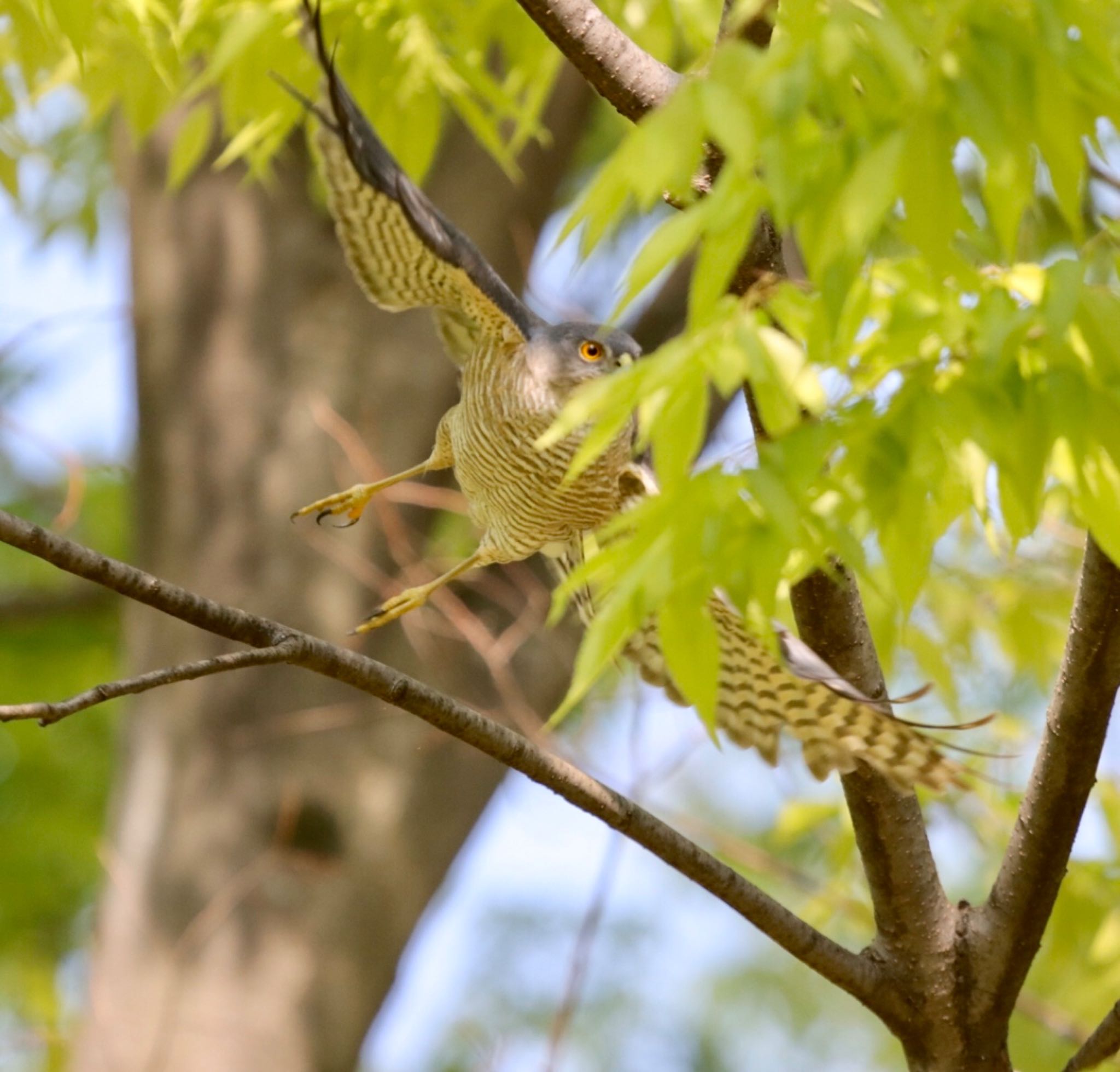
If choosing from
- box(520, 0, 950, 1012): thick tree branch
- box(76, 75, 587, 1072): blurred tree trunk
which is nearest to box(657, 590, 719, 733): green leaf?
box(520, 0, 950, 1012): thick tree branch

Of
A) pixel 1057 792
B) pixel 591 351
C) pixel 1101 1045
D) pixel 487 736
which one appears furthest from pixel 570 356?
pixel 1101 1045

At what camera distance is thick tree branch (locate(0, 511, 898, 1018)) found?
5.13ft

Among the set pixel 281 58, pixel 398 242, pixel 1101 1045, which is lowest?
pixel 1101 1045

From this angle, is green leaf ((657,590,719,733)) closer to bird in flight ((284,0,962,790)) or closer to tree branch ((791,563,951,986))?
tree branch ((791,563,951,986))

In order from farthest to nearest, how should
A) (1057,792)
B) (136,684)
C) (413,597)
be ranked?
(413,597)
(1057,792)
(136,684)

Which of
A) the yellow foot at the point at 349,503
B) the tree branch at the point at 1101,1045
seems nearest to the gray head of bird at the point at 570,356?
the yellow foot at the point at 349,503

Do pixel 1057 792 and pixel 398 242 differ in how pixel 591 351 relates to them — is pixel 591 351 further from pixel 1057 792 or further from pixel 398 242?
pixel 1057 792

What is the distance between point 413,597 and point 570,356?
1.77 feet

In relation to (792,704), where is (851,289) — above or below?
above

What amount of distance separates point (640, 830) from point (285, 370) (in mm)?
3661

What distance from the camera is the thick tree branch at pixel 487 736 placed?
1564 millimetres

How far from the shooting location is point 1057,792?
2.01 m

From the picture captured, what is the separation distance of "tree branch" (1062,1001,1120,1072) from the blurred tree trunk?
271 cm

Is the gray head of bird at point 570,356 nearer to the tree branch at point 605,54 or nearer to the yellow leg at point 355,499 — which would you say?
the yellow leg at point 355,499
